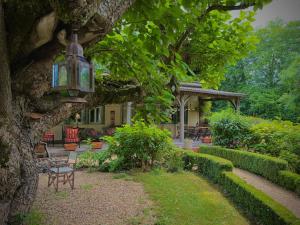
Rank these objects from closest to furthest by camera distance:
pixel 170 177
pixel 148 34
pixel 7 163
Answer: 1. pixel 7 163
2. pixel 148 34
3. pixel 170 177

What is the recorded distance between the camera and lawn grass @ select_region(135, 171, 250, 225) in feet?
18.5

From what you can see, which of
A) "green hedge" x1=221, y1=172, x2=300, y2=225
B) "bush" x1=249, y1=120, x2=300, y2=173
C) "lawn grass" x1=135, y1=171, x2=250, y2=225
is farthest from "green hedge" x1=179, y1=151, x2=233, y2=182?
"bush" x1=249, y1=120, x2=300, y2=173

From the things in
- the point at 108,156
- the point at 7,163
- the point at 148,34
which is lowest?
the point at 108,156

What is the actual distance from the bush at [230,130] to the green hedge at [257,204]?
5520 mm

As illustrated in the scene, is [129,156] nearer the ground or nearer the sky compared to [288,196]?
nearer the sky

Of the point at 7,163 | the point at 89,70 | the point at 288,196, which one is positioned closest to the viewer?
the point at 89,70

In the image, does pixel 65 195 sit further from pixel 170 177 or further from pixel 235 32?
pixel 235 32

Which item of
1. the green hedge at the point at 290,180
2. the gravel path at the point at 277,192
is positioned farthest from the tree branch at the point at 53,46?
the green hedge at the point at 290,180

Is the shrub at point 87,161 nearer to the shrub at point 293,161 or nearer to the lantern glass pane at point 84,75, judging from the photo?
the shrub at point 293,161

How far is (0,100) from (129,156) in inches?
310

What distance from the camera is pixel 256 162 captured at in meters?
10.1

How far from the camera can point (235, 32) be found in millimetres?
5324

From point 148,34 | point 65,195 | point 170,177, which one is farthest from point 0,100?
point 170,177

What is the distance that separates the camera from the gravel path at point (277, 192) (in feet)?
21.9
